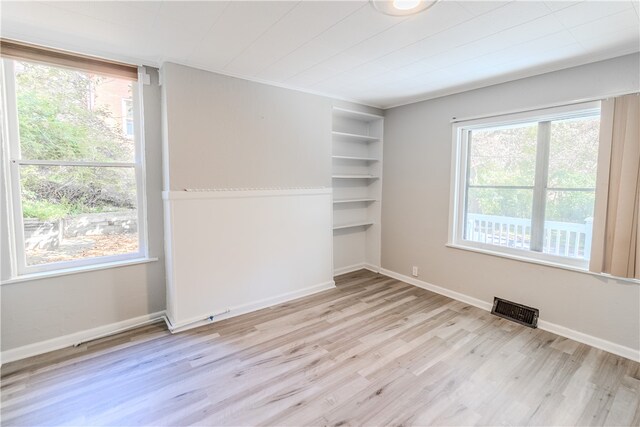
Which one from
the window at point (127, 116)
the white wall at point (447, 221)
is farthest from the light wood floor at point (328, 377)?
the window at point (127, 116)

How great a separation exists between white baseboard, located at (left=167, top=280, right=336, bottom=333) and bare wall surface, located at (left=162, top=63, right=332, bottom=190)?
123 cm

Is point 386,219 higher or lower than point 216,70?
lower

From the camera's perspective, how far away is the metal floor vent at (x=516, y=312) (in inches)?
112

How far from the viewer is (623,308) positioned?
237 centimetres

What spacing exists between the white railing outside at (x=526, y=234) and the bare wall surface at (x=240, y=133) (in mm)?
1857

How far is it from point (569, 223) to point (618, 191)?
1.53ft

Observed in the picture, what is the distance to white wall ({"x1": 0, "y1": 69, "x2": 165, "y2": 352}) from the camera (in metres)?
2.29

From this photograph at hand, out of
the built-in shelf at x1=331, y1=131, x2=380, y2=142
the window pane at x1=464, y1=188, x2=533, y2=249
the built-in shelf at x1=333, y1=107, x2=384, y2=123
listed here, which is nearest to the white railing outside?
the window pane at x1=464, y1=188, x2=533, y2=249

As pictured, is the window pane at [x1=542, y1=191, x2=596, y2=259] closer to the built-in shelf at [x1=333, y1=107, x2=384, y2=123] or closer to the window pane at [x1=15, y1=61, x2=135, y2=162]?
the built-in shelf at [x1=333, y1=107, x2=384, y2=123]

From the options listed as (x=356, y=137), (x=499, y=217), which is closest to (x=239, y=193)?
(x=356, y=137)

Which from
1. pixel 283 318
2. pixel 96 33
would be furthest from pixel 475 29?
pixel 283 318

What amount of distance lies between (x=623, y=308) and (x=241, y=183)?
3.42 m

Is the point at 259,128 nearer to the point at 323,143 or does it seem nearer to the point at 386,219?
the point at 323,143

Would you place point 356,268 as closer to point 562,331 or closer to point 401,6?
point 562,331
